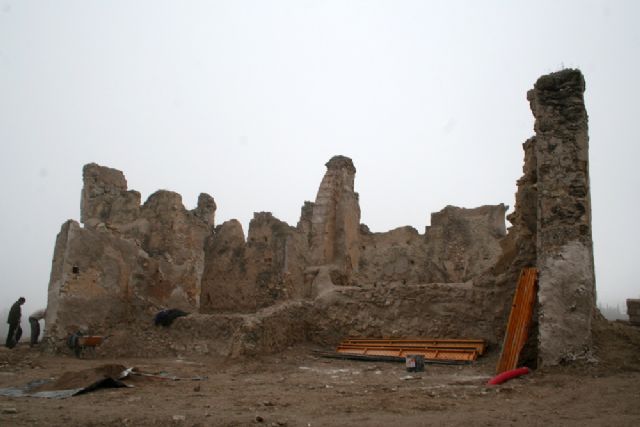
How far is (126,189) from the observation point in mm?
16672

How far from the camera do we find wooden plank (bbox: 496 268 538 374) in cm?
689

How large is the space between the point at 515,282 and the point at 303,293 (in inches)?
247

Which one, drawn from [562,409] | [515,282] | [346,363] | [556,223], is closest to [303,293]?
[346,363]

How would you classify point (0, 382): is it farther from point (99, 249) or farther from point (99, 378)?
point (99, 249)

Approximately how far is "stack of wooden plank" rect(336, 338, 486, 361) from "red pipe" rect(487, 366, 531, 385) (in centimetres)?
170

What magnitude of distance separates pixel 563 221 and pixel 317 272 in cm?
764

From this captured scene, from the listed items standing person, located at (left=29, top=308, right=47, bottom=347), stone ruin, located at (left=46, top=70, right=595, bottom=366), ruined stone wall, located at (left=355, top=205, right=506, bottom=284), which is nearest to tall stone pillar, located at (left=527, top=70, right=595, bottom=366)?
stone ruin, located at (left=46, top=70, right=595, bottom=366)

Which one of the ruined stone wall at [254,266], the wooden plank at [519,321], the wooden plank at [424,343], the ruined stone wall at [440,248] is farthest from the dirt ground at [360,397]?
the ruined stone wall at [440,248]

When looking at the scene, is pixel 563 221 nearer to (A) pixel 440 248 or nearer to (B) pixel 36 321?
(B) pixel 36 321

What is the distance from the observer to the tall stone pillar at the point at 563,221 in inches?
264

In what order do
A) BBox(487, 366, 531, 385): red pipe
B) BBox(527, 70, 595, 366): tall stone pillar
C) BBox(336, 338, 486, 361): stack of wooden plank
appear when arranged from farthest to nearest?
1. BBox(336, 338, 486, 361): stack of wooden plank
2. BBox(527, 70, 595, 366): tall stone pillar
3. BBox(487, 366, 531, 385): red pipe

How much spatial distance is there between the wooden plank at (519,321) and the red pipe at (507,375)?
0.91 ft

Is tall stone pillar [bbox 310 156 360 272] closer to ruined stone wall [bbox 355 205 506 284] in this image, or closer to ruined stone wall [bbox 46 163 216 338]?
ruined stone wall [bbox 46 163 216 338]

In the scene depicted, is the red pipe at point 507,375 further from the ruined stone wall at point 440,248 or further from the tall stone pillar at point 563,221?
the ruined stone wall at point 440,248
